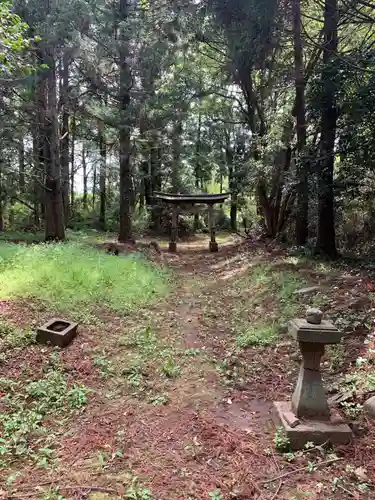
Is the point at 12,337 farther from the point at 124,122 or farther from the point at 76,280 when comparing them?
the point at 124,122

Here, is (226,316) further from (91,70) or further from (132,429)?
(91,70)

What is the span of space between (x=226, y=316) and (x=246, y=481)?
4.05 meters

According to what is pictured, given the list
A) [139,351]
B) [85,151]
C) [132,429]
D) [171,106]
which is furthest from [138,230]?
[132,429]

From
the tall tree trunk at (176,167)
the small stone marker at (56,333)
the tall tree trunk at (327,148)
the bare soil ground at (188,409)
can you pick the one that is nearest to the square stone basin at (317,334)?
the bare soil ground at (188,409)

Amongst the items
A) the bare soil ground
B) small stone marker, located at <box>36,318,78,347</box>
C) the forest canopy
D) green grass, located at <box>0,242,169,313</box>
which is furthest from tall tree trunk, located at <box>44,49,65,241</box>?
small stone marker, located at <box>36,318,78,347</box>

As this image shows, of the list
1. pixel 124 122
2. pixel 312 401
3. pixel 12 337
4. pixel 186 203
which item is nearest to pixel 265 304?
pixel 312 401

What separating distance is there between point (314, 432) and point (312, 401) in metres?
0.25

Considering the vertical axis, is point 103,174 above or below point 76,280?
above

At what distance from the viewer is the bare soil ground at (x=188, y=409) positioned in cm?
270

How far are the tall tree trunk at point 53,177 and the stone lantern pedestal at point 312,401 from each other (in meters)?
10.0

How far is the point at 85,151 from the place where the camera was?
2170 cm

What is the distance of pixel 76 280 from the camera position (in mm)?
6883

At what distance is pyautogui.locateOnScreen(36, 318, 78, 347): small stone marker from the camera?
4.83m

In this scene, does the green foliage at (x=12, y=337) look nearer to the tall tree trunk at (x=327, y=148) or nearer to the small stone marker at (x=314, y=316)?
the small stone marker at (x=314, y=316)
